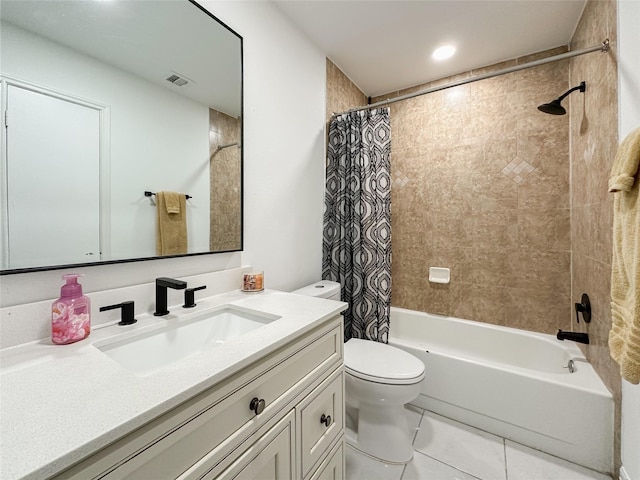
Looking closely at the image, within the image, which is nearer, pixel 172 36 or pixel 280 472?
pixel 280 472

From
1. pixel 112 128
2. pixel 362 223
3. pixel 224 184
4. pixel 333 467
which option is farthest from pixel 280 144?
pixel 333 467

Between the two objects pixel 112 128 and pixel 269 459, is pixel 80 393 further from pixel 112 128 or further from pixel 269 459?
pixel 112 128

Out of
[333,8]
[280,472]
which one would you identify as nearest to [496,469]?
[280,472]

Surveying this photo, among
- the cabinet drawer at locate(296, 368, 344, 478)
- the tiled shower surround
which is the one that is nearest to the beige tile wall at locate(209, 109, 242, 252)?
the cabinet drawer at locate(296, 368, 344, 478)

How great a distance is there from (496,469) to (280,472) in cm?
126

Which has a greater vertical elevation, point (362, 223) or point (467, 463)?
point (362, 223)

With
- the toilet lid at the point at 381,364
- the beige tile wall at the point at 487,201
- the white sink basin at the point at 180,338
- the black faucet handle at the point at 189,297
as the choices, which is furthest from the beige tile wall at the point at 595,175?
the black faucet handle at the point at 189,297

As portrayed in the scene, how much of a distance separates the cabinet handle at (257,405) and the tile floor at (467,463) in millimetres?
1002

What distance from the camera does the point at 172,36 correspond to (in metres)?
1.11

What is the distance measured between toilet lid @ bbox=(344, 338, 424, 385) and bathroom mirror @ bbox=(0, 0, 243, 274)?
0.90 meters

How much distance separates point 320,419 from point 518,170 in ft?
6.98

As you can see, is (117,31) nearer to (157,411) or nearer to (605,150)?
(157,411)

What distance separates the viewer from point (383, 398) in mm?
1380

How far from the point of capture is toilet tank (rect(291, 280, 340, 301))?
65.7 inches
